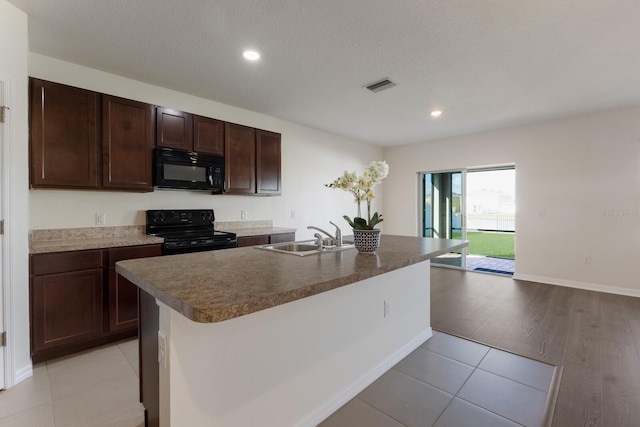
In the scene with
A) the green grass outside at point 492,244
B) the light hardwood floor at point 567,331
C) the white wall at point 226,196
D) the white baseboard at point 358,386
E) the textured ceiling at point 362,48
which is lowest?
the light hardwood floor at point 567,331

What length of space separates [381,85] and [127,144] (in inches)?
106

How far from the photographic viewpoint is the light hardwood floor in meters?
1.79

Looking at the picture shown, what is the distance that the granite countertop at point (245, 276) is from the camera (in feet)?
2.98

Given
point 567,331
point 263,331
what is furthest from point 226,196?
point 567,331

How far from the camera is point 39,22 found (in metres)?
2.13

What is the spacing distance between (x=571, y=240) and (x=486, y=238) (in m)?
5.63

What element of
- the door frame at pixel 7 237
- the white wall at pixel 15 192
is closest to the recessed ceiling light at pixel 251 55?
the white wall at pixel 15 192

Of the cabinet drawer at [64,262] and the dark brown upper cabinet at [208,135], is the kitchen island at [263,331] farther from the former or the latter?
the dark brown upper cabinet at [208,135]

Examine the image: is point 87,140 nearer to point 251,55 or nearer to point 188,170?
point 188,170

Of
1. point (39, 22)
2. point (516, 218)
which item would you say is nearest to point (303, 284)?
point (39, 22)

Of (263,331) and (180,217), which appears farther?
(180,217)

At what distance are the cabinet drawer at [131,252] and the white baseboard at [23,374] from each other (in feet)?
2.74

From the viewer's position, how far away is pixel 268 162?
4.02m

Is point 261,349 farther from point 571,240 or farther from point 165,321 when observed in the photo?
point 571,240
